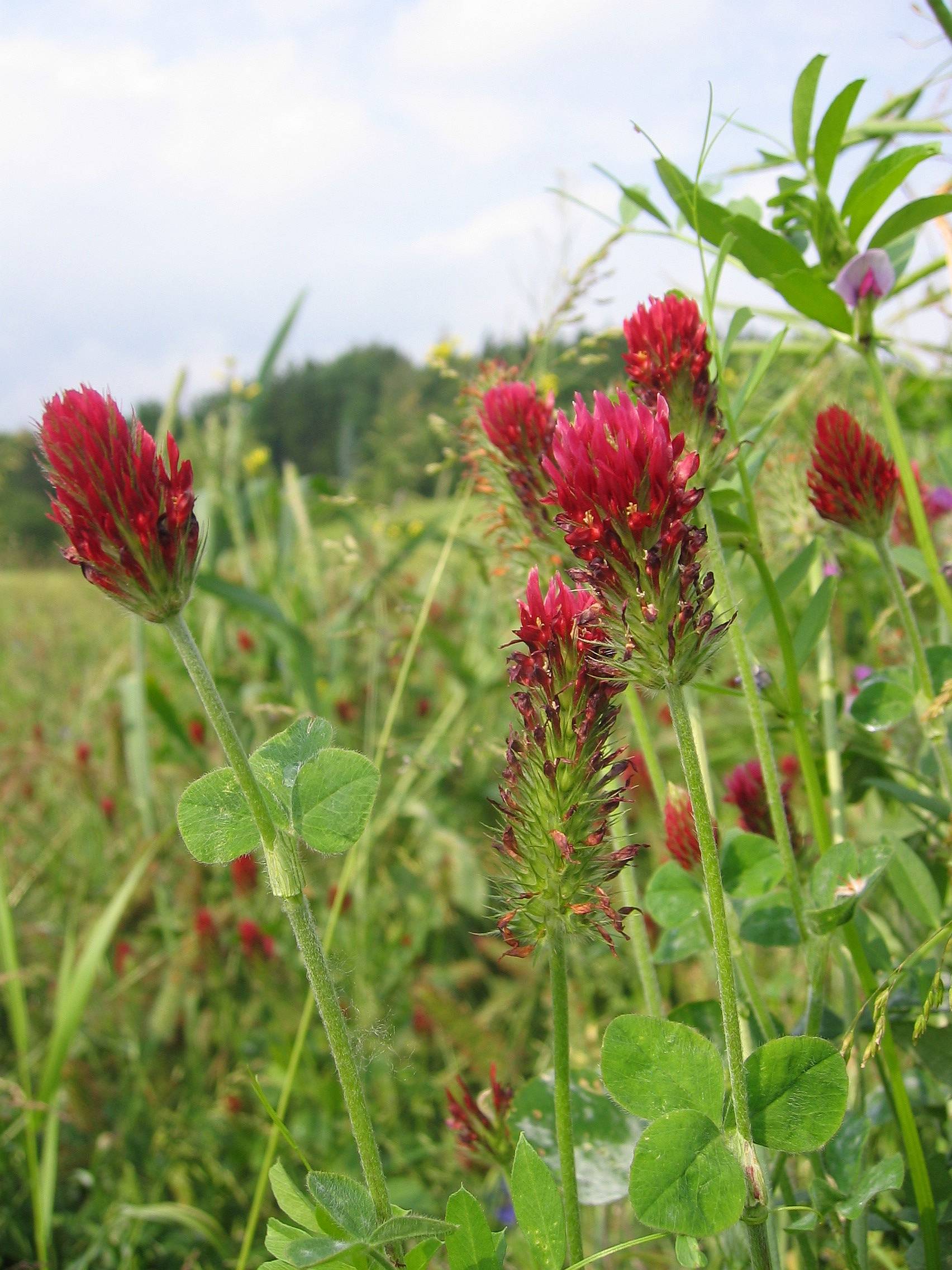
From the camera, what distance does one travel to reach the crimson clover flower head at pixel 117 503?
67cm

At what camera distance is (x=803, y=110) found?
3.53 ft

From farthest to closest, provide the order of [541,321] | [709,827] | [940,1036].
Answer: [541,321]
[940,1036]
[709,827]

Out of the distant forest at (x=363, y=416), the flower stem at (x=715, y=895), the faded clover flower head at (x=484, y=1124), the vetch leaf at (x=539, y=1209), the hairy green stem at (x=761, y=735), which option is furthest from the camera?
the distant forest at (x=363, y=416)

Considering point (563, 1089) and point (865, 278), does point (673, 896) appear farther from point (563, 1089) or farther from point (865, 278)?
point (865, 278)

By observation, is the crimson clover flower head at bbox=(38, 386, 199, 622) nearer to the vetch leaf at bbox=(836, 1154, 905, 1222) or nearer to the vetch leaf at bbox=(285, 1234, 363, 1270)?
the vetch leaf at bbox=(285, 1234, 363, 1270)

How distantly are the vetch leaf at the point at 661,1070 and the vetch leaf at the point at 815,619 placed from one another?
0.44 metres

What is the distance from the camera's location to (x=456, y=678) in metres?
3.15

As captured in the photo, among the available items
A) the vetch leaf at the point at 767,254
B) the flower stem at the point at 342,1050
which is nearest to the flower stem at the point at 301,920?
the flower stem at the point at 342,1050

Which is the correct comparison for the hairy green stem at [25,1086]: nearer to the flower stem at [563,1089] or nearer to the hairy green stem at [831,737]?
the flower stem at [563,1089]

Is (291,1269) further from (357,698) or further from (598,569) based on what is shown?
(357,698)

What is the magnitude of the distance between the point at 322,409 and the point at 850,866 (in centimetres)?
2421

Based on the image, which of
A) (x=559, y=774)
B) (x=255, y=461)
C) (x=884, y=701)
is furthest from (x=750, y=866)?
(x=255, y=461)

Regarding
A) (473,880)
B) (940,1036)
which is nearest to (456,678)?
(473,880)

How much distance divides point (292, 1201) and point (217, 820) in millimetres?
272
